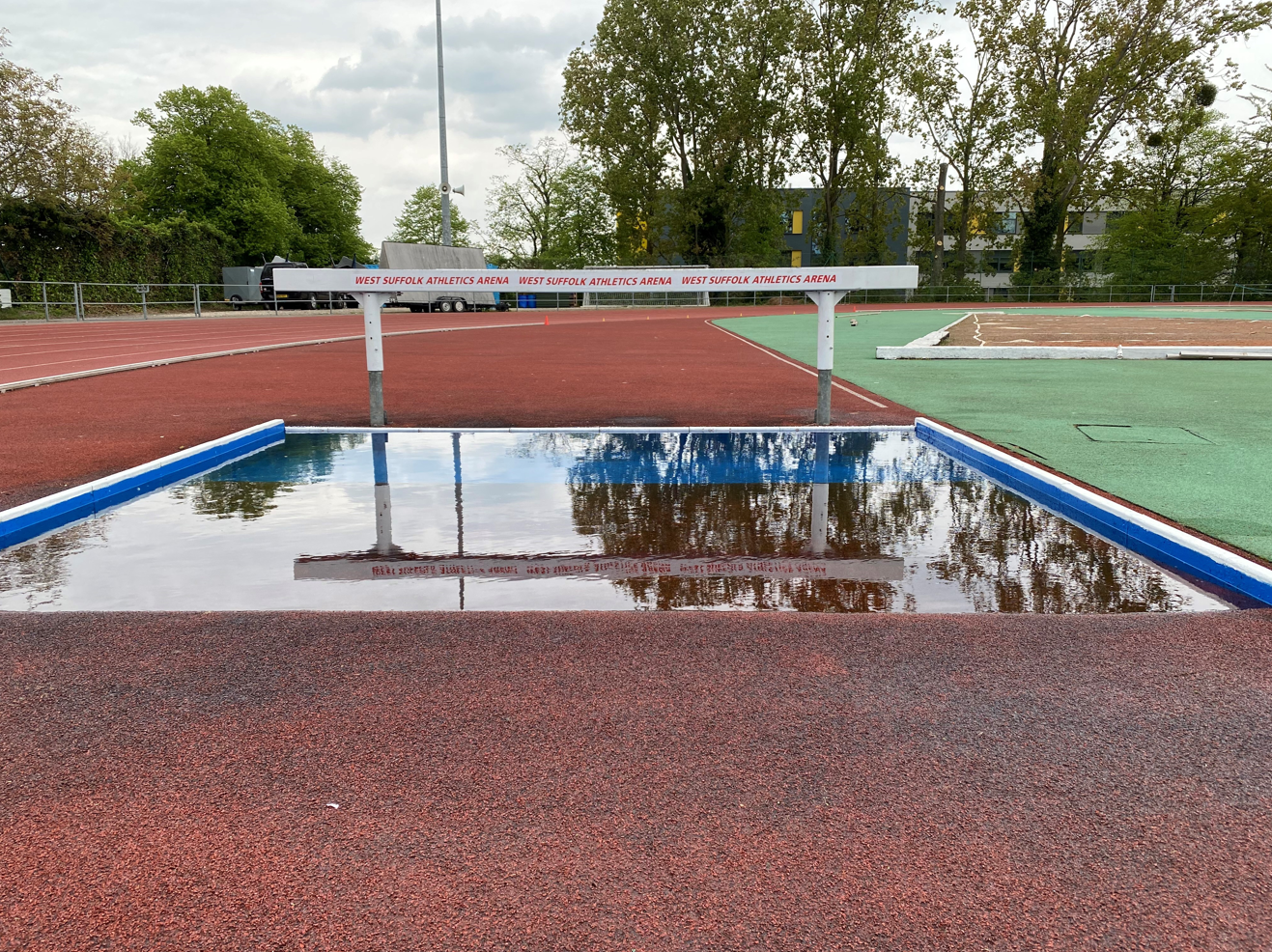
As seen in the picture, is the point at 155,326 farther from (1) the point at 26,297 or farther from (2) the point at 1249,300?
(2) the point at 1249,300

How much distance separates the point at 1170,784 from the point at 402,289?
22.7 feet

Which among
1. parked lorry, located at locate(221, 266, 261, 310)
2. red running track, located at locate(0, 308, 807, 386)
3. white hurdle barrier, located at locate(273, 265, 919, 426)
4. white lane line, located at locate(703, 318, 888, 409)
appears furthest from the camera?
parked lorry, located at locate(221, 266, 261, 310)

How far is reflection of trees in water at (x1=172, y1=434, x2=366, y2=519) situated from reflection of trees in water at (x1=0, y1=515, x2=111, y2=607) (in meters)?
0.65

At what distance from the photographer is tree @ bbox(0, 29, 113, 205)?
36.9m

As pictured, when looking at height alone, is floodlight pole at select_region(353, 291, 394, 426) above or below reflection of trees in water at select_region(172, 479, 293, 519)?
above

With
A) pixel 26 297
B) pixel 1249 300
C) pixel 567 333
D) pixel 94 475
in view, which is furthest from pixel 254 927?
pixel 1249 300

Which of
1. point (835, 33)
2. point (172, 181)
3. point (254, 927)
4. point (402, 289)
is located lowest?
point (254, 927)

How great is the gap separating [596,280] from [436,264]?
110 feet

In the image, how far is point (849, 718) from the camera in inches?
111

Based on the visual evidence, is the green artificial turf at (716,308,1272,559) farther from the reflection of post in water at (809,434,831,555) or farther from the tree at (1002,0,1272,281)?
the tree at (1002,0,1272,281)

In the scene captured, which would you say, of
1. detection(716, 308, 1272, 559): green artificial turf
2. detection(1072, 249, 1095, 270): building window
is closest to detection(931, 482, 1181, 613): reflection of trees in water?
detection(716, 308, 1272, 559): green artificial turf

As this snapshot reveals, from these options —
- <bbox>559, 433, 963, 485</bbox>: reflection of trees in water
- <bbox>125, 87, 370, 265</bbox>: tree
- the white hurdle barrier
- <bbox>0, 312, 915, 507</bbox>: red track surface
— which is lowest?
<bbox>559, 433, 963, 485</bbox>: reflection of trees in water

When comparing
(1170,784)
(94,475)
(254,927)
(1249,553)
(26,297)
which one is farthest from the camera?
(26,297)

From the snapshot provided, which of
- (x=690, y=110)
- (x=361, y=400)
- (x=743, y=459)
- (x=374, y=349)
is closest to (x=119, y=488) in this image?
(x=374, y=349)
